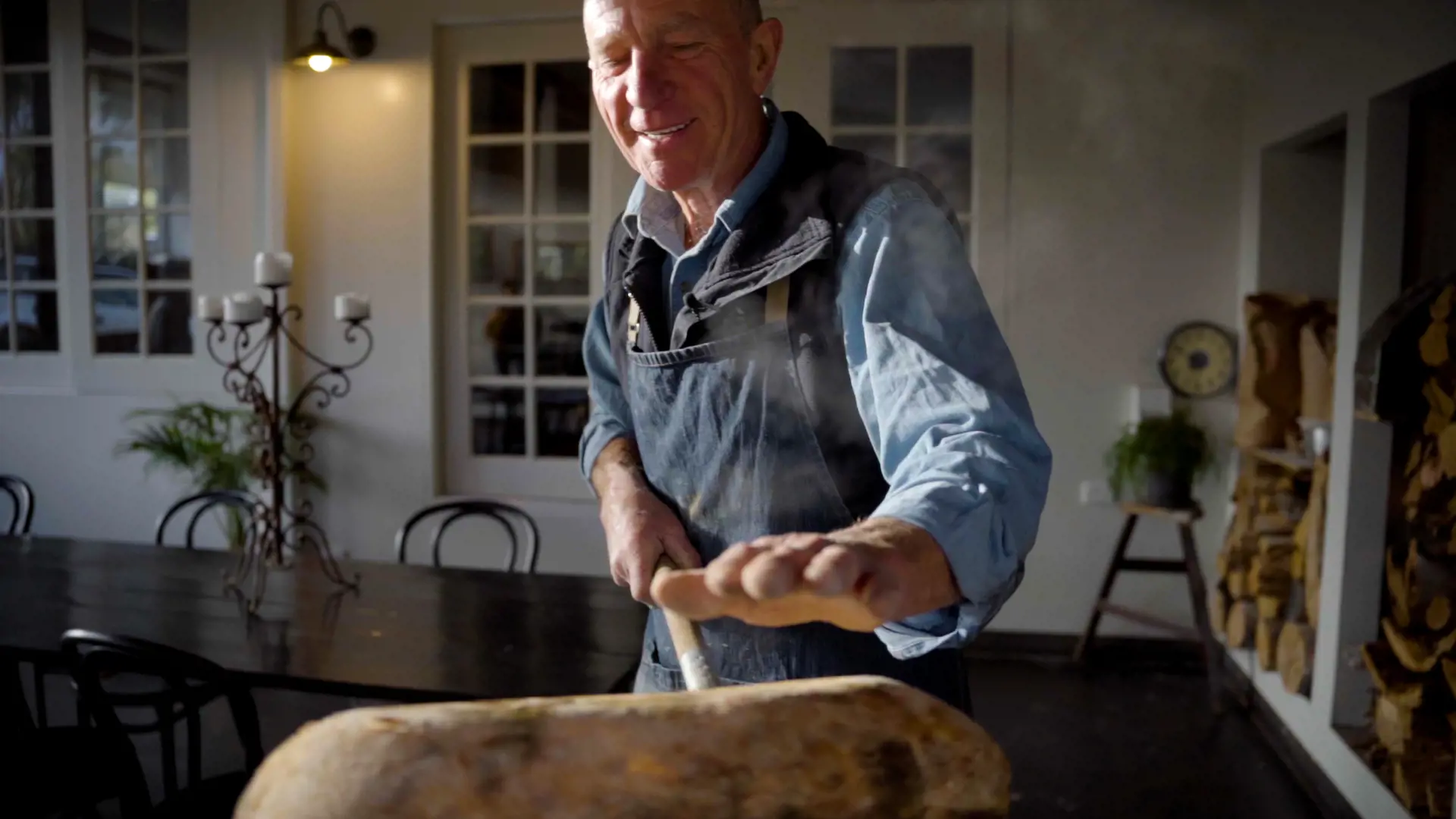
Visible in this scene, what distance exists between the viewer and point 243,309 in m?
1.57

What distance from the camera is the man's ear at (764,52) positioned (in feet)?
1.84

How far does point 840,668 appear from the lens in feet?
1.99

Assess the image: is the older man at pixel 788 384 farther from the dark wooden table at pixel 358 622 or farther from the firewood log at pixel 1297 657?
the firewood log at pixel 1297 657

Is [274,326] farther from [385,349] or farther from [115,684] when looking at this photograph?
[115,684]

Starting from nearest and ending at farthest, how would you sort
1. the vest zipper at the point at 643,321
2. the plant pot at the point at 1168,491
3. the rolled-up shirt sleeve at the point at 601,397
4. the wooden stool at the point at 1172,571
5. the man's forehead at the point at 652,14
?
the man's forehead at the point at 652,14 < the vest zipper at the point at 643,321 < the rolled-up shirt sleeve at the point at 601,397 < the plant pot at the point at 1168,491 < the wooden stool at the point at 1172,571

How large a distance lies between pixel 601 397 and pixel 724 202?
220 mm

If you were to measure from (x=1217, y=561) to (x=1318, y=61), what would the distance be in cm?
114

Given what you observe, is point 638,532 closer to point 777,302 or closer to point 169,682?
point 777,302

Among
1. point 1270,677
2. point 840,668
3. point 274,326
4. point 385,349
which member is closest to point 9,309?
point 385,349

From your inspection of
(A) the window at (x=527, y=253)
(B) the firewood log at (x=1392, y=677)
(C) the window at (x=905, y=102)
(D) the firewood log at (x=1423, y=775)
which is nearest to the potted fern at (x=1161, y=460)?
(B) the firewood log at (x=1392, y=677)

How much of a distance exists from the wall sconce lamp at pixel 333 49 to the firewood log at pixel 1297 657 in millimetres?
2154

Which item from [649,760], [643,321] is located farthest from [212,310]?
[649,760]

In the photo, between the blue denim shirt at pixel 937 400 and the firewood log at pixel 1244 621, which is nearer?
the blue denim shirt at pixel 937 400

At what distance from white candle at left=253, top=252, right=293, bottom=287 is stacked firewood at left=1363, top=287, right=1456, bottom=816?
5.40ft
